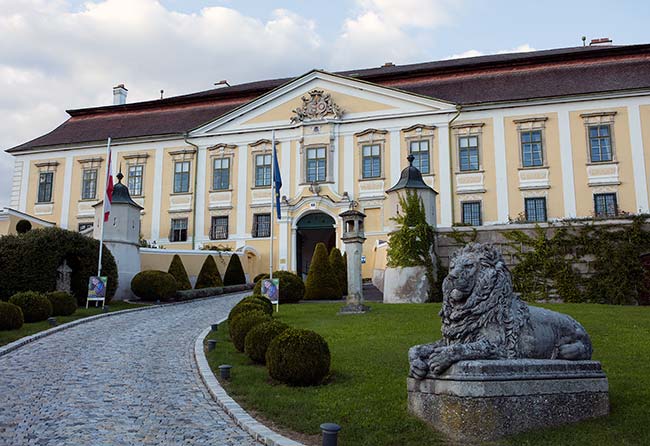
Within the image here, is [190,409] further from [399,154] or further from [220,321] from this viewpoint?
[399,154]

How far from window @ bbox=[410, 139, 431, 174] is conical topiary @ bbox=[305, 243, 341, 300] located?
1123cm

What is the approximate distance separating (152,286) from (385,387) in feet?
57.8

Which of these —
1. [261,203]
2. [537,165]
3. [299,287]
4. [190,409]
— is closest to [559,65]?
[537,165]

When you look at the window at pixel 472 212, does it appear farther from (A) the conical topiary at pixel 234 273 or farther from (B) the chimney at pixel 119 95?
(B) the chimney at pixel 119 95

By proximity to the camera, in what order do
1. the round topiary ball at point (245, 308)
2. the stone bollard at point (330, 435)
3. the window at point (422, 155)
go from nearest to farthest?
the stone bollard at point (330, 435), the round topiary ball at point (245, 308), the window at point (422, 155)

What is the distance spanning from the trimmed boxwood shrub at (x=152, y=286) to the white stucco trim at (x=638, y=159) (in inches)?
888

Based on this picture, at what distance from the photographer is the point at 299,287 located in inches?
868

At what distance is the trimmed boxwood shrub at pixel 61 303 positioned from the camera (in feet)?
57.8

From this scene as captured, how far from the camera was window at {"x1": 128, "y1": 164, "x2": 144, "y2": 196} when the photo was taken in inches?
1516

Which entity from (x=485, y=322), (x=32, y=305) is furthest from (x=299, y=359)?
(x=32, y=305)

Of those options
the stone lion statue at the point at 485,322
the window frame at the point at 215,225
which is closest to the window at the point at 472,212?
the window frame at the point at 215,225

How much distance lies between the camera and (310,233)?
123 ft

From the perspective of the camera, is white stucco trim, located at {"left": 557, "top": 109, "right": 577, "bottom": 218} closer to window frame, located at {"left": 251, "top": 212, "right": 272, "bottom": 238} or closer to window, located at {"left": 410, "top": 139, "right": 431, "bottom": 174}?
window, located at {"left": 410, "top": 139, "right": 431, "bottom": 174}

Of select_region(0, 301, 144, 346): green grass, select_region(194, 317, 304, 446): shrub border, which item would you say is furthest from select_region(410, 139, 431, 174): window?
select_region(194, 317, 304, 446): shrub border
